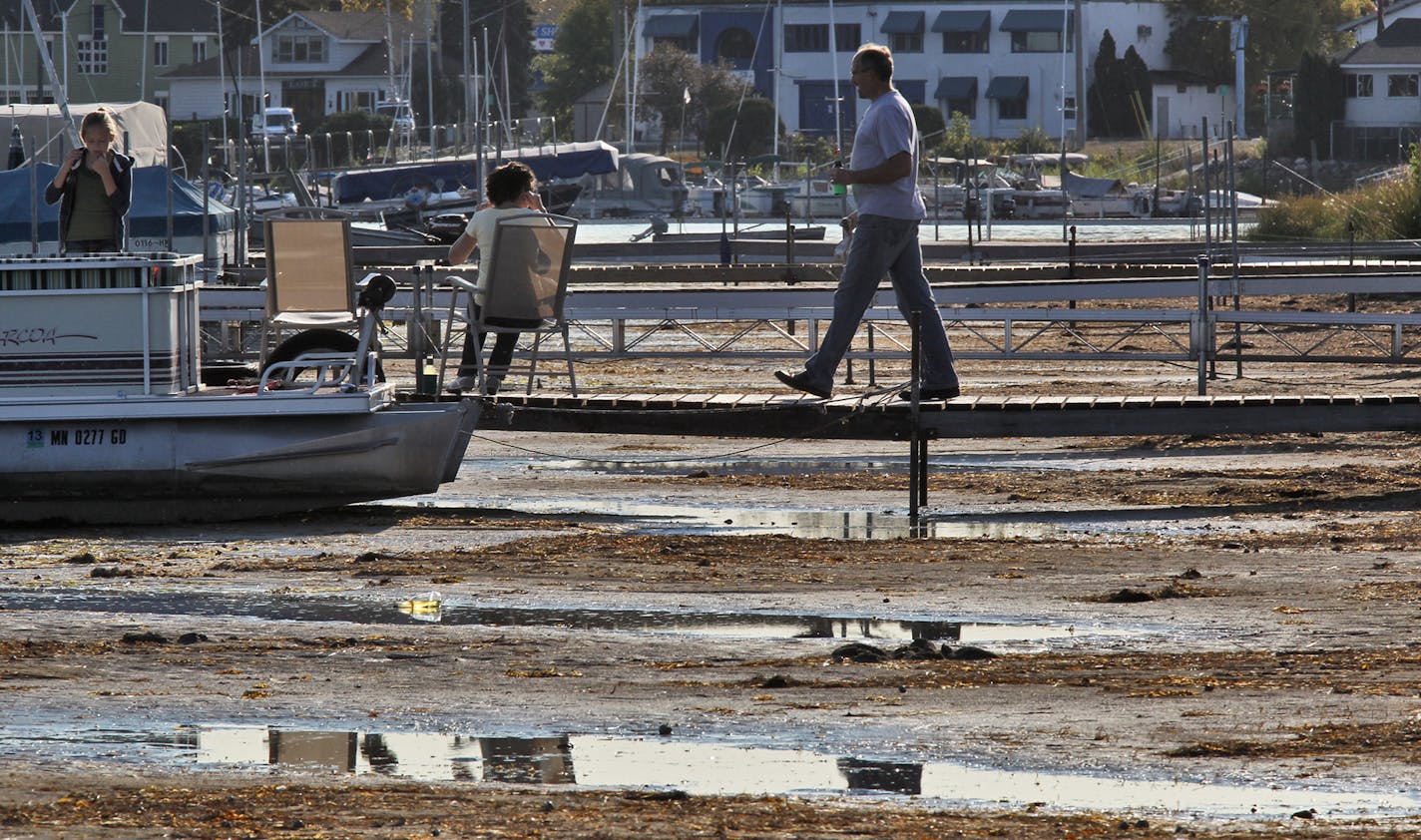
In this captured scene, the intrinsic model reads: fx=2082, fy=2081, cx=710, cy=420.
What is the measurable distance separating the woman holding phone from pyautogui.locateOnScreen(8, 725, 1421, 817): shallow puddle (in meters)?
6.30

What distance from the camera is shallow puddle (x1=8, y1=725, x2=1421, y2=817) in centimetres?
566

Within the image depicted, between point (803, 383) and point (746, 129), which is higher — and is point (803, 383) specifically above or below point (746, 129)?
below

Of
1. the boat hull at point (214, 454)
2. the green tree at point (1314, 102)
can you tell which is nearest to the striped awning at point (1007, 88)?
the green tree at point (1314, 102)

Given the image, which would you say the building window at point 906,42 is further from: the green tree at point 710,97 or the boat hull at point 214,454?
the boat hull at point 214,454

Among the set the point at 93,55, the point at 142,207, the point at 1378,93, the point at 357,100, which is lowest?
the point at 142,207

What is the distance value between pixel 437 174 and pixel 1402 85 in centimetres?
3721

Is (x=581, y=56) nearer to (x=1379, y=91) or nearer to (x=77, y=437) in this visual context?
(x=1379, y=91)

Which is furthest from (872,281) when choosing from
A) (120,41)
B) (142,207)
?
(120,41)

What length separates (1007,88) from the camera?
8506 centimetres

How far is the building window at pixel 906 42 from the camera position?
86875mm

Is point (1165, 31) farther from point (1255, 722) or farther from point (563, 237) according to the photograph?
point (1255, 722)

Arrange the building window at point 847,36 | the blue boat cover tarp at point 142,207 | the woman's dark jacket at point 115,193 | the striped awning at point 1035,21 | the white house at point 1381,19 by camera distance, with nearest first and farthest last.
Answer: the woman's dark jacket at point 115,193 < the blue boat cover tarp at point 142,207 < the white house at point 1381,19 < the striped awning at point 1035,21 < the building window at point 847,36

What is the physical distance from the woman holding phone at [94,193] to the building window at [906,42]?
76.5 metres

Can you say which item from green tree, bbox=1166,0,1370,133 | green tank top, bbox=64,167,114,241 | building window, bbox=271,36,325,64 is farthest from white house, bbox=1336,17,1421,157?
green tank top, bbox=64,167,114,241
